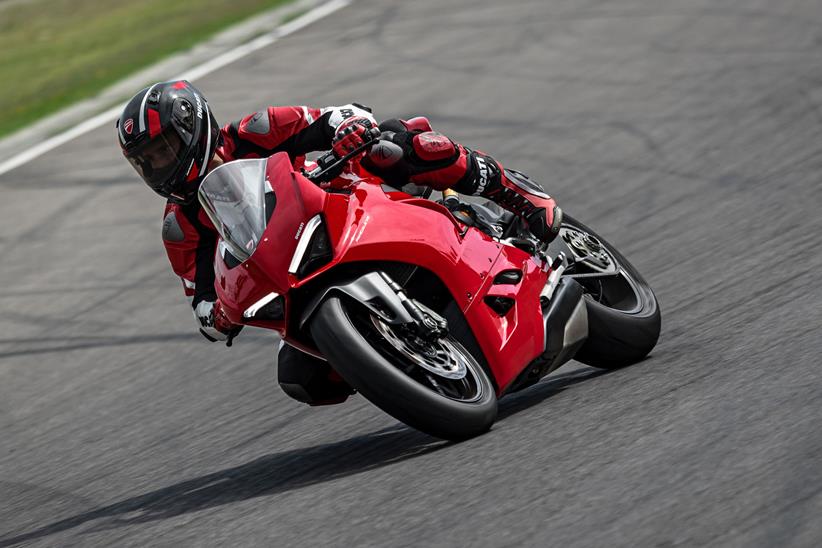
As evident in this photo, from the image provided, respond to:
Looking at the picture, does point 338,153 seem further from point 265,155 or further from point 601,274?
point 601,274

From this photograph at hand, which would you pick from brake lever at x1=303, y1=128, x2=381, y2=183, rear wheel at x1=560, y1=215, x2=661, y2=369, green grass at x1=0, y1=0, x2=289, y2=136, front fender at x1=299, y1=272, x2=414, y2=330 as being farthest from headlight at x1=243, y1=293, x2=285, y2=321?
green grass at x1=0, y1=0, x2=289, y2=136

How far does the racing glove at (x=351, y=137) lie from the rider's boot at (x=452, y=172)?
0.17ft

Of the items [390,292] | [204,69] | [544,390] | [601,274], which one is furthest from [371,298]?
[204,69]

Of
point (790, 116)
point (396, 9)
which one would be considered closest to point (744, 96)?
point (790, 116)

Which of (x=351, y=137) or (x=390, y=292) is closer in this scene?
(x=390, y=292)

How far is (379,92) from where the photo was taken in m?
11.8

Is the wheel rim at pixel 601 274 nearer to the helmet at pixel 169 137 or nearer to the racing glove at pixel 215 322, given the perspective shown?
the racing glove at pixel 215 322

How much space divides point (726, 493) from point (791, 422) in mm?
608

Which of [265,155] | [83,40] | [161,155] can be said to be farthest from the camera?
[83,40]

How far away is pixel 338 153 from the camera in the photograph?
187 inches

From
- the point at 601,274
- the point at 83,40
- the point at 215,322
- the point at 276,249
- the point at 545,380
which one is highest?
the point at 276,249

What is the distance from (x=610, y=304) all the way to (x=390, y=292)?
65.9 inches

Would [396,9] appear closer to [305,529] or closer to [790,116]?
[790,116]

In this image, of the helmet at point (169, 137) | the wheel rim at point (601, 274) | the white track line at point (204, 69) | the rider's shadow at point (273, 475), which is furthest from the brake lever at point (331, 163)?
the white track line at point (204, 69)
